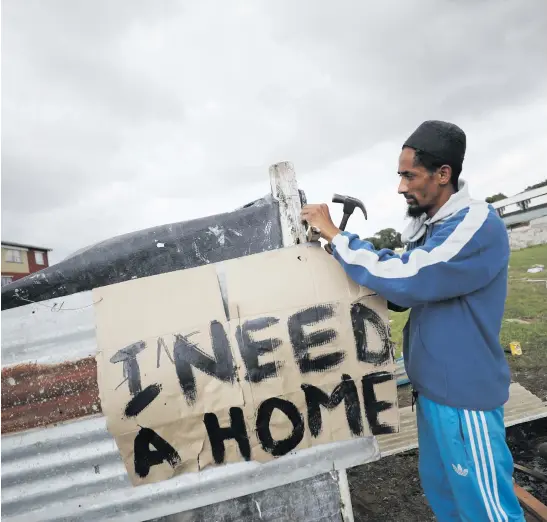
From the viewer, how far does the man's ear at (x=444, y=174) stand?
1624 mm

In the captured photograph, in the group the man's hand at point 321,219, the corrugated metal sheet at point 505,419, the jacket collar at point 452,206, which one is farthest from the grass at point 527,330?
the man's hand at point 321,219

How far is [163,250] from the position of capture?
1.73 meters

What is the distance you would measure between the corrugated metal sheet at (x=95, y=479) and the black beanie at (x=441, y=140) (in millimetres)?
1346

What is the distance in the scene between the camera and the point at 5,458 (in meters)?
1.65

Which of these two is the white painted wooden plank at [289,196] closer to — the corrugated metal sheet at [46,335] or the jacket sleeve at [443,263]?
the jacket sleeve at [443,263]

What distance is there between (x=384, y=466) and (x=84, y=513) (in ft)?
8.46

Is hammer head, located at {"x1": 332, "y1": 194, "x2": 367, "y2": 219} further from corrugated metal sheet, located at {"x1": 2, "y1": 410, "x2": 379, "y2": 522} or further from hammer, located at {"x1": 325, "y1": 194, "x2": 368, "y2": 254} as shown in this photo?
corrugated metal sheet, located at {"x1": 2, "y1": 410, "x2": 379, "y2": 522}

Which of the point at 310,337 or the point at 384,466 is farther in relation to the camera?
the point at 384,466

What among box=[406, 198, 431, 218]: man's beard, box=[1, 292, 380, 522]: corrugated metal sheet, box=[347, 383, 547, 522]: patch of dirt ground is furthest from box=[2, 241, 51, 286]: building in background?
box=[406, 198, 431, 218]: man's beard

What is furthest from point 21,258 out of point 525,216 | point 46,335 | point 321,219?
point 525,216

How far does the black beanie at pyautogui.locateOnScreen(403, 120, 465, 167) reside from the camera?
1.59m

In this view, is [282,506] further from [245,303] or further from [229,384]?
[245,303]

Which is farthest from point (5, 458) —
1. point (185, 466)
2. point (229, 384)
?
point (229, 384)

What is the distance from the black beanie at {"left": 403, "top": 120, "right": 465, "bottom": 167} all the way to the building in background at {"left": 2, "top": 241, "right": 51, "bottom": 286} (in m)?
31.5
